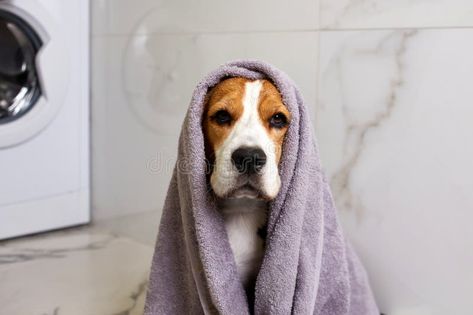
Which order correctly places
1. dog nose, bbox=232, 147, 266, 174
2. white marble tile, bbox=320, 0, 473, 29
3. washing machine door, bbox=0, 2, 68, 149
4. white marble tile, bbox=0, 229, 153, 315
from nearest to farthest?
dog nose, bbox=232, 147, 266, 174 → white marble tile, bbox=320, 0, 473, 29 → white marble tile, bbox=0, 229, 153, 315 → washing machine door, bbox=0, 2, 68, 149

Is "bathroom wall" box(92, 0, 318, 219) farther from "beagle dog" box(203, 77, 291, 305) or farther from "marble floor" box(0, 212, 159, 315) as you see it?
"beagle dog" box(203, 77, 291, 305)

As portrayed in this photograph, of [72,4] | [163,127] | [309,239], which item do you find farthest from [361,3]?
[72,4]

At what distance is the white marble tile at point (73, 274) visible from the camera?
1041 mm

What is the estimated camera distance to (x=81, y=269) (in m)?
1.24

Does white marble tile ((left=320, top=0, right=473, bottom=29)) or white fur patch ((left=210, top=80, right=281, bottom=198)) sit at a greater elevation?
white marble tile ((left=320, top=0, right=473, bottom=29))

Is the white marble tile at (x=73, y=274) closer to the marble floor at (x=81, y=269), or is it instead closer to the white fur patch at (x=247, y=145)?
the marble floor at (x=81, y=269)

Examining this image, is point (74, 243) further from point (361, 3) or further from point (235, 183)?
point (361, 3)

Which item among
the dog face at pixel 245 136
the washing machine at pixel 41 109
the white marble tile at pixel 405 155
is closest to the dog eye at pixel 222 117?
the dog face at pixel 245 136

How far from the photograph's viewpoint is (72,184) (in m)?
1.48

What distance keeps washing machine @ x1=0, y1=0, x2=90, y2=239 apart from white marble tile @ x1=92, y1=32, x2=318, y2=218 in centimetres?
6

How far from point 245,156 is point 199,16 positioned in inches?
24.1

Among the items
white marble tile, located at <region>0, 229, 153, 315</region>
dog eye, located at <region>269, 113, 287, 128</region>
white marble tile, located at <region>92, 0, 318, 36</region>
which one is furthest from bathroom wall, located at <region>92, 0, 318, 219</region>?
dog eye, located at <region>269, 113, 287, 128</region>

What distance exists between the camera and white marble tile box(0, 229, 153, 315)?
41.0 inches

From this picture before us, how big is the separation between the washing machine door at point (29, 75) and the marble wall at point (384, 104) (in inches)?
12.1
